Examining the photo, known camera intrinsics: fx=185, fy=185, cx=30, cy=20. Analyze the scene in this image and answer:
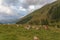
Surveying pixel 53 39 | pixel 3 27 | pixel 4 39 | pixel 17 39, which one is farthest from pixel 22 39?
pixel 3 27

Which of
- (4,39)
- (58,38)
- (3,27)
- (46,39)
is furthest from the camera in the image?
(3,27)

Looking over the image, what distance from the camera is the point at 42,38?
132 feet

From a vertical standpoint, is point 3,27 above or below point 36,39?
above

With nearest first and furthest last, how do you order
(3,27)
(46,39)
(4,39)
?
(4,39) → (46,39) → (3,27)

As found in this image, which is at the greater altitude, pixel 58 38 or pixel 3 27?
pixel 3 27

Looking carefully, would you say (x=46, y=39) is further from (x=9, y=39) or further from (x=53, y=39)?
(x=9, y=39)

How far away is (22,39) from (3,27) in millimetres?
15660

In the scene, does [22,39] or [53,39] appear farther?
[53,39]

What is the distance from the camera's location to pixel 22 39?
121 ft

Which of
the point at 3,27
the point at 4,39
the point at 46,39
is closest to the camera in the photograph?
the point at 4,39

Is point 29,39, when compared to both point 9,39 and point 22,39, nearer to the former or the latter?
point 22,39

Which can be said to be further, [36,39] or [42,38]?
[42,38]

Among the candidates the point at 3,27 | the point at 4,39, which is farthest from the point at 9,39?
the point at 3,27

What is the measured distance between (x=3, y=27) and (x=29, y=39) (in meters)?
15.6
